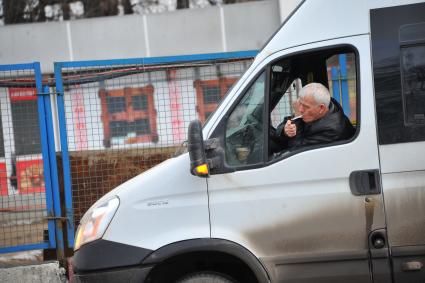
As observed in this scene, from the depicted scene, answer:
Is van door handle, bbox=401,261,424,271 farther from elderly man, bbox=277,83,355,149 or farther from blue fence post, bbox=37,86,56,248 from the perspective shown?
blue fence post, bbox=37,86,56,248

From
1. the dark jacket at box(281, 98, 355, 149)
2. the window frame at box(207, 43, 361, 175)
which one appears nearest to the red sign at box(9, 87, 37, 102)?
the window frame at box(207, 43, 361, 175)

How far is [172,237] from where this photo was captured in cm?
344

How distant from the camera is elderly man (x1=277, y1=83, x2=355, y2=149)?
3570mm

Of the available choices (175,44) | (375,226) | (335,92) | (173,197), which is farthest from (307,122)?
(175,44)

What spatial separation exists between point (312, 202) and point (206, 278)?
2.81 feet

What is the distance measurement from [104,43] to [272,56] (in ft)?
31.7

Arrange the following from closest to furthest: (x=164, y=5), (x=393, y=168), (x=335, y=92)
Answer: (x=393, y=168) → (x=335, y=92) → (x=164, y=5)

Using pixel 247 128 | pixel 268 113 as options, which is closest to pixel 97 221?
pixel 247 128

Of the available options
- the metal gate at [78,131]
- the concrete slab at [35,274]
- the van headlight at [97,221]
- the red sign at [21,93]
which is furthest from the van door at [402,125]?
the red sign at [21,93]

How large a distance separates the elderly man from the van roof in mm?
363

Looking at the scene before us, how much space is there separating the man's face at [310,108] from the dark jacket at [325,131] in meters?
0.04

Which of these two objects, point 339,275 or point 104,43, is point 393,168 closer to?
point 339,275

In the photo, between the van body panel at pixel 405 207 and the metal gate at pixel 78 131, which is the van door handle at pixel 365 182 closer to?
the van body panel at pixel 405 207

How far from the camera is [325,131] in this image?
3.57 m
